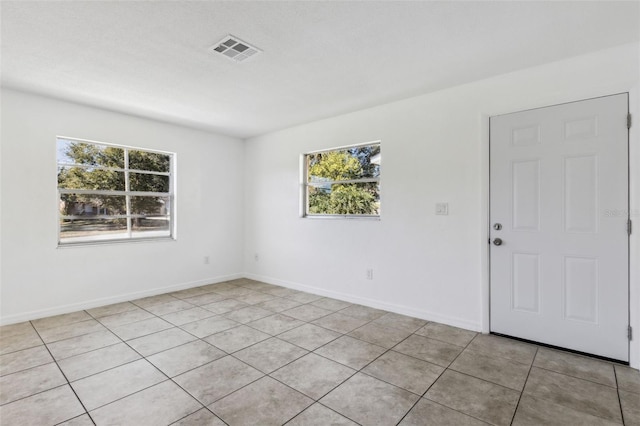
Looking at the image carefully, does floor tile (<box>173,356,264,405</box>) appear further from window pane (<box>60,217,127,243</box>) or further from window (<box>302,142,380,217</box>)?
window pane (<box>60,217,127,243</box>)

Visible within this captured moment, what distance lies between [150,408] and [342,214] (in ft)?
10.1

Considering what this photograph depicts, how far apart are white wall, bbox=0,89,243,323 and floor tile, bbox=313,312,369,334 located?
2522mm

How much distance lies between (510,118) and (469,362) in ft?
7.41

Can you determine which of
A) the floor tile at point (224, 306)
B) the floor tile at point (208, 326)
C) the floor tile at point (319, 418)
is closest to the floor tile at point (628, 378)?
the floor tile at point (319, 418)

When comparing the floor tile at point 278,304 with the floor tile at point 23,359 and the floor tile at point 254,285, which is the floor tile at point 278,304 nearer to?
the floor tile at point 254,285

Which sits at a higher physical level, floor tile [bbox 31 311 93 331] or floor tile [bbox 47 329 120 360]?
floor tile [bbox 31 311 93 331]

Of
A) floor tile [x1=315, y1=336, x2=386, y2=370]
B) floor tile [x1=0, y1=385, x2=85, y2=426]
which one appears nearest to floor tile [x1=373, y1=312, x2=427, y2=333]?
floor tile [x1=315, y1=336, x2=386, y2=370]

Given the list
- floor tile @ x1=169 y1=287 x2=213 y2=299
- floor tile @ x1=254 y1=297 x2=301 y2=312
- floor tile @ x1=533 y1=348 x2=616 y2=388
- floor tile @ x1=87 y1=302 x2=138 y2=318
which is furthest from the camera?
floor tile @ x1=169 y1=287 x2=213 y2=299

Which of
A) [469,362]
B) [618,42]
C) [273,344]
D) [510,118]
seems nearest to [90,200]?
[273,344]

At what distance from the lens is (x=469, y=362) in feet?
8.41

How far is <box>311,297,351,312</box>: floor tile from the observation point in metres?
4.00

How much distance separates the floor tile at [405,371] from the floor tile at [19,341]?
120 inches

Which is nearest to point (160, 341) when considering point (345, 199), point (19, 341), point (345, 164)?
Result: point (19, 341)

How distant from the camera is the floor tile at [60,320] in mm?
3381
